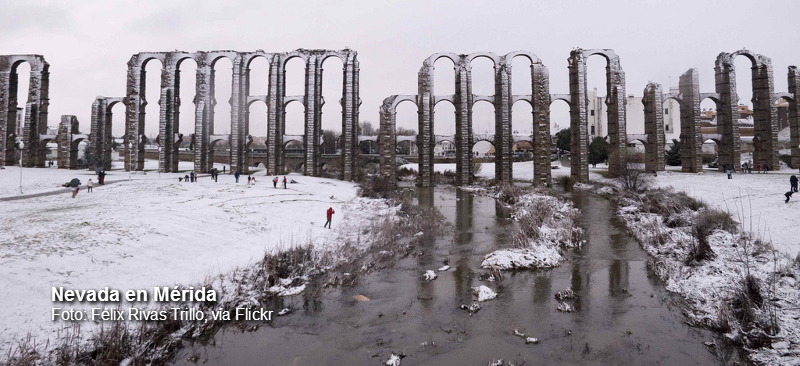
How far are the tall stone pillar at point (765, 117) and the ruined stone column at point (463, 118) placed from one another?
1075 inches

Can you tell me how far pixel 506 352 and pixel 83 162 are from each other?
55.8 meters

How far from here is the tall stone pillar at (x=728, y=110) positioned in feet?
130

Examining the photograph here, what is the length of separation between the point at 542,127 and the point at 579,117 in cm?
394

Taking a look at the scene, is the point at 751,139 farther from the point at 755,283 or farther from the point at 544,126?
the point at 755,283

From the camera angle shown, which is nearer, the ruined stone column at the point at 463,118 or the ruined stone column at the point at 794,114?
the ruined stone column at the point at 794,114

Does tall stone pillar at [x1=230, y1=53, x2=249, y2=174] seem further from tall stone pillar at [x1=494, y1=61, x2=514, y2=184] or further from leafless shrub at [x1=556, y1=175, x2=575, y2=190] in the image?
leafless shrub at [x1=556, y1=175, x2=575, y2=190]

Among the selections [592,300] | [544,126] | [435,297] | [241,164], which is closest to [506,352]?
[435,297]

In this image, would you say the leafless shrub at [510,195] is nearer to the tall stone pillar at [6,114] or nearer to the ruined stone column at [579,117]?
the ruined stone column at [579,117]

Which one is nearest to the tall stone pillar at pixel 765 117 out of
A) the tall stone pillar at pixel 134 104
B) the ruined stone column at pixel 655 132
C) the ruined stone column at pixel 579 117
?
the ruined stone column at pixel 655 132

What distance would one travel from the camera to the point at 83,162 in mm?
46094

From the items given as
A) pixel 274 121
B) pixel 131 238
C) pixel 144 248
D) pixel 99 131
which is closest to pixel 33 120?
pixel 99 131

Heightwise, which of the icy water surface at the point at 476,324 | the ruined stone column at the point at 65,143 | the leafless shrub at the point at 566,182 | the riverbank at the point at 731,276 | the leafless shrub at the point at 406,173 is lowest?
the icy water surface at the point at 476,324

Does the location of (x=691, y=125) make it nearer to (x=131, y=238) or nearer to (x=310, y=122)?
(x=310, y=122)

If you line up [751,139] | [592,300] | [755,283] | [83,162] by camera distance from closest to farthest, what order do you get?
1. [755,283]
2. [592,300]
3. [751,139]
4. [83,162]
